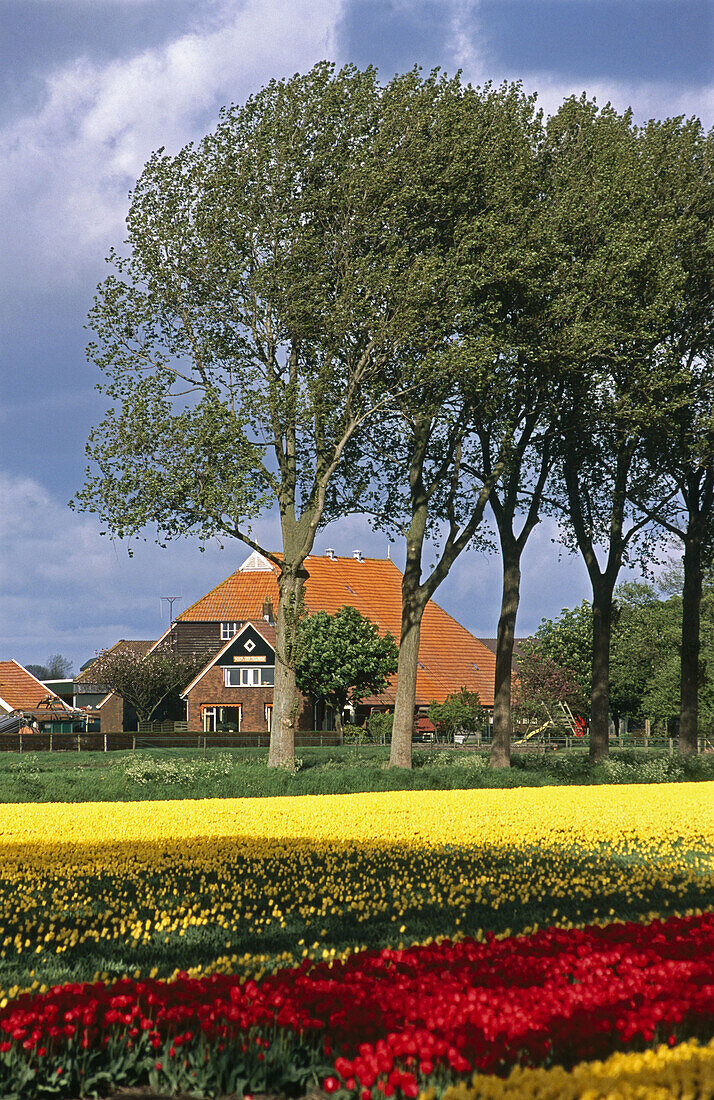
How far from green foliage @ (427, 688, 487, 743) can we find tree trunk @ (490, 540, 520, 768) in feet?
84.7

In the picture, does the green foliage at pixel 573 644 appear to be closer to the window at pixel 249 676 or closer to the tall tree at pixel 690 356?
the window at pixel 249 676

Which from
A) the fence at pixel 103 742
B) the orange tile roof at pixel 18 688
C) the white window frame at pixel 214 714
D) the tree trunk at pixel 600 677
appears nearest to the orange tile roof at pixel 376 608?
the white window frame at pixel 214 714

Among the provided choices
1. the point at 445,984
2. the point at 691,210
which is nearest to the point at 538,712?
the point at 691,210

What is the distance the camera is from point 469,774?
27.0m

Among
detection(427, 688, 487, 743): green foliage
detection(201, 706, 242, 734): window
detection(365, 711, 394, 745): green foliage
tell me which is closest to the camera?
detection(365, 711, 394, 745): green foliage

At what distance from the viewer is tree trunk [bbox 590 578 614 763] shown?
3162 cm

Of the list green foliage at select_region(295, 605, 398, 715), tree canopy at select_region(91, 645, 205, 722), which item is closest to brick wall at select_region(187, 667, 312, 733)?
tree canopy at select_region(91, 645, 205, 722)

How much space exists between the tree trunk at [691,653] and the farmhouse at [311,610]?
1155 inches

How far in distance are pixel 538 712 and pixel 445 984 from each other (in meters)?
61.4

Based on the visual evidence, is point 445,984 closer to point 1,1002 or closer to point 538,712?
point 1,1002

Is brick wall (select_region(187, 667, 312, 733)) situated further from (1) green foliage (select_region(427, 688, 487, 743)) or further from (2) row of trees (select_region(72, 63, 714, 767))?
(2) row of trees (select_region(72, 63, 714, 767))

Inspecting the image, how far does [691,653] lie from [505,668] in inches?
302

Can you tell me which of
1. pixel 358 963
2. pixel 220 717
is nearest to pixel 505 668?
pixel 358 963

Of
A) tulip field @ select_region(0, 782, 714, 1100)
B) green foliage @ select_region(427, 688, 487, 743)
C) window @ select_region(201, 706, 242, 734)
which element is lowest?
window @ select_region(201, 706, 242, 734)
